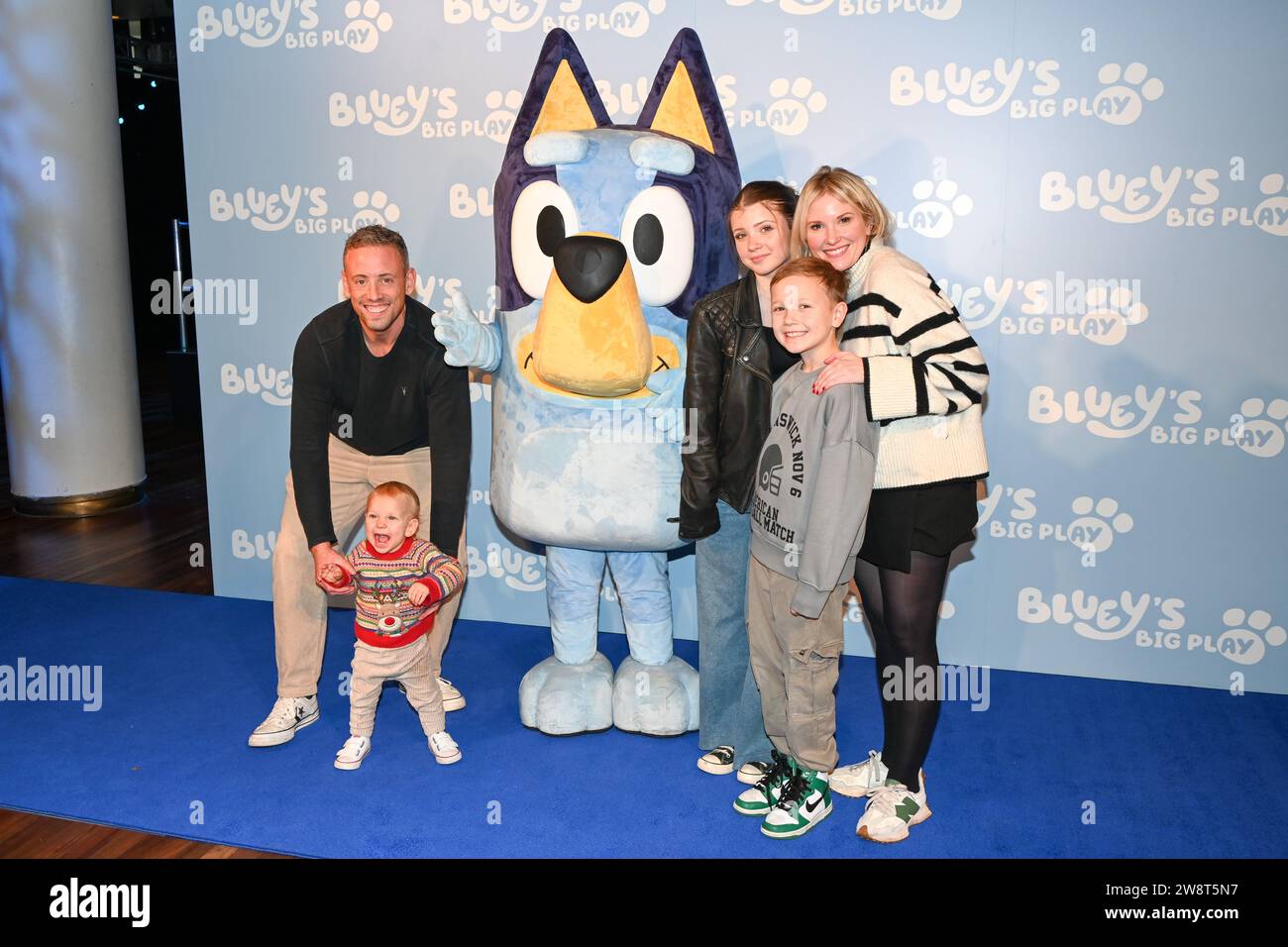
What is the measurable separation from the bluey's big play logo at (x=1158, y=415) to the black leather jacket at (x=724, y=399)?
125cm

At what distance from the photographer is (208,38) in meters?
3.83

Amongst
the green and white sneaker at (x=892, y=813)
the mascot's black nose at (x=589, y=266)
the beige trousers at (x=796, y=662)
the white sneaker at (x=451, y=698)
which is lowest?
the white sneaker at (x=451, y=698)

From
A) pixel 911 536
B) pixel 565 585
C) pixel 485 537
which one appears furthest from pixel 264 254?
pixel 911 536

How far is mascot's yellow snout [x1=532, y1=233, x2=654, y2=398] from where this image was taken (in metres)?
2.56

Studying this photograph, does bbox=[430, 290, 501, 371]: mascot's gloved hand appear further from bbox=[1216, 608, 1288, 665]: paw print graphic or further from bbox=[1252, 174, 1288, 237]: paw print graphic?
bbox=[1216, 608, 1288, 665]: paw print graphic

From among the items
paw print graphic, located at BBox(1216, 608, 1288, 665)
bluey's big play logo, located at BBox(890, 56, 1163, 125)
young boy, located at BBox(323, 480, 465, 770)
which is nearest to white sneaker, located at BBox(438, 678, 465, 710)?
young boy, located at BBox(323, 480, 465, 770)

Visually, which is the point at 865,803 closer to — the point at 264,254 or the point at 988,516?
the point at 988,516

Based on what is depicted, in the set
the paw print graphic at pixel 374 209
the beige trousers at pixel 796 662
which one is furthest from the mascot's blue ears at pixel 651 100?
the beige trousers at pixel 796 662

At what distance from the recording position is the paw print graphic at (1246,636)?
3287 mm

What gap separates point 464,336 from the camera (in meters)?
2.71

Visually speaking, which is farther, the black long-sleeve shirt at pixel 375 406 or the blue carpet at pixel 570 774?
the black long-sleeve shirt at pixel 375 406

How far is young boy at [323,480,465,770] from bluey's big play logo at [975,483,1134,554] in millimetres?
1715

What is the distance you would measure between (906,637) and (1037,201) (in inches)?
61.9

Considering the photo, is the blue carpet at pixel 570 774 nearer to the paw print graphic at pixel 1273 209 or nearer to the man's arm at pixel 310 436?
the man's arm at pixel 310 436
